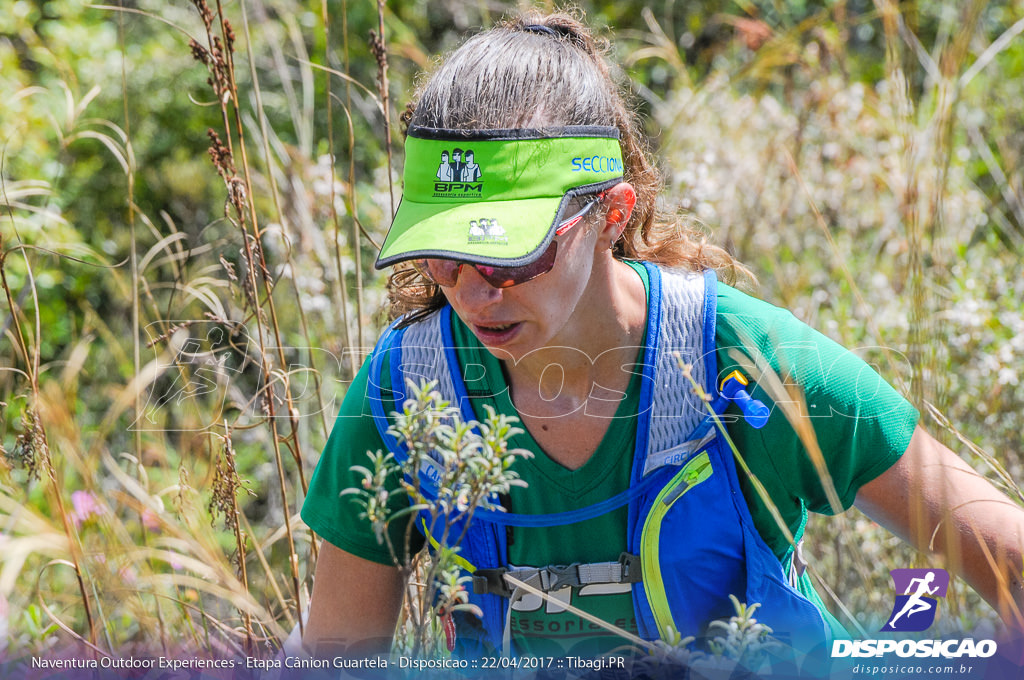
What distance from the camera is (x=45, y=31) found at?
3844 millimetres

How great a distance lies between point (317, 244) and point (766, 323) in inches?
50.0

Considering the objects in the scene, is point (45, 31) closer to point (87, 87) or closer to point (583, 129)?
point (87, 87)

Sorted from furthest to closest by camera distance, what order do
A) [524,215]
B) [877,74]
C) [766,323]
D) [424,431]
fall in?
[877,74] < [766,323] < [524,215] < [424,431]

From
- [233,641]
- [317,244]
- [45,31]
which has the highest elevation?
[45,31]

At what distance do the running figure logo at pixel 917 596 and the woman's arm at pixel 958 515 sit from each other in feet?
0.11

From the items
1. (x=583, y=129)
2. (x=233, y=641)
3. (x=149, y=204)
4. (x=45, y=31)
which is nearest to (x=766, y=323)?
(x=583, y=129)

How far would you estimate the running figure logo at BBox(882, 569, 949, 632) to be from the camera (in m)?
1.33

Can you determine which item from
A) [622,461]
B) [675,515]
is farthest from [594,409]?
[675,515]

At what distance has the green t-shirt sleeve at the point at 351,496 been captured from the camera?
1535 millimetres

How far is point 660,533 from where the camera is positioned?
4.75 ft

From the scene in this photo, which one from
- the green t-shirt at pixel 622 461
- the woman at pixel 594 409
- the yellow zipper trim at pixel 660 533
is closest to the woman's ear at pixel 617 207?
the woman at pixel 594 409

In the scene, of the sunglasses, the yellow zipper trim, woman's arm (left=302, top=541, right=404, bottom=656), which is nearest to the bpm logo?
the sunglasses

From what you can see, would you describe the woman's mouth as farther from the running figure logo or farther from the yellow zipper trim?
the running figure logo

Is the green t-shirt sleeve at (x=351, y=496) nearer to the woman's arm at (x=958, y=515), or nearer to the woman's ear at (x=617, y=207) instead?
the woman's ear at (x=617, y=207)
